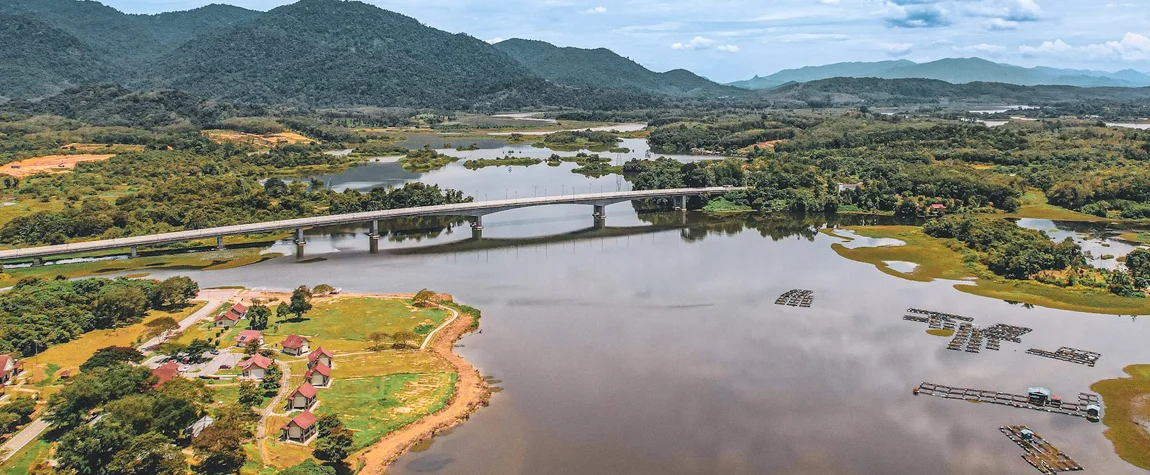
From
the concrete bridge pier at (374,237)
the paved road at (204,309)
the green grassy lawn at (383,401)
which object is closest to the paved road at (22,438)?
the paved road at (204,309)

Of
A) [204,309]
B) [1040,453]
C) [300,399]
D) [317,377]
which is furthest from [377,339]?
[1040,453]

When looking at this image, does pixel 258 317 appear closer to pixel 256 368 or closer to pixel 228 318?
pixel 228 318

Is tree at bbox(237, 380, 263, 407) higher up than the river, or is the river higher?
tree at bbox(237, 380, 263, 407)

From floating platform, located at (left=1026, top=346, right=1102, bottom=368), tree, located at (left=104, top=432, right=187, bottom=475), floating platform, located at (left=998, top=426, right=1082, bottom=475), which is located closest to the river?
floating platform, located at (left=998, top=426, right=1082, bottom=475)

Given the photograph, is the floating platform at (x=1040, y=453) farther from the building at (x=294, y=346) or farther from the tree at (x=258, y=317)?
the tree at (x=258, y=317)

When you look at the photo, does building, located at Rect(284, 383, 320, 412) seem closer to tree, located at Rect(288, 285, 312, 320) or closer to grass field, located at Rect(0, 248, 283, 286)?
tree, located at Rect(288, 285, 312, 320)

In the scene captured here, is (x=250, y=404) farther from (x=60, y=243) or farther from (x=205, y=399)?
(x=60, y=243)
